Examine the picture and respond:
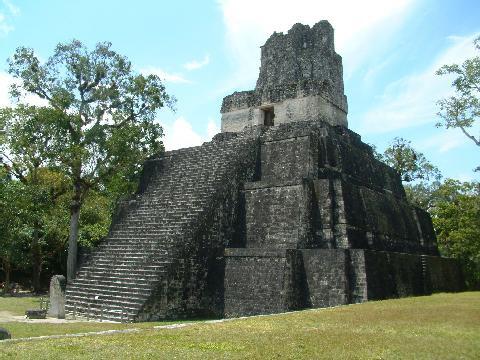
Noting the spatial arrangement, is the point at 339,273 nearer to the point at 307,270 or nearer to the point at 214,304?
the point at 307,270

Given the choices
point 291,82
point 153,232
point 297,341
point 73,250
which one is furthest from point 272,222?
point 73,250

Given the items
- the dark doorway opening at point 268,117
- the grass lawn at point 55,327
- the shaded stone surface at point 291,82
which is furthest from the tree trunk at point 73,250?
the dark doorway opening at point 268,117

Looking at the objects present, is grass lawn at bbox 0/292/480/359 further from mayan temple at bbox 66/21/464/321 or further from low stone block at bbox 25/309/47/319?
low stone block at bbox 25/309/47/319

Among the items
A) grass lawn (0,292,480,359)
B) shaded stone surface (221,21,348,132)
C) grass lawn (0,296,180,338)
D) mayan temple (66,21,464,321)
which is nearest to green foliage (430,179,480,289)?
mayan temple (66,21,464,321)

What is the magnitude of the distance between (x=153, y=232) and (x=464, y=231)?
12.7 meters

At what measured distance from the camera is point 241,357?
16.3 feet

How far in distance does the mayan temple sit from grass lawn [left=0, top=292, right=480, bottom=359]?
279cm

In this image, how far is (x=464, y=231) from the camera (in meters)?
18.5

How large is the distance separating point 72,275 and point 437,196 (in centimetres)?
2176

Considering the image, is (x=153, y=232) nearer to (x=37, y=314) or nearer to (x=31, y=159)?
(x=37, y=314)

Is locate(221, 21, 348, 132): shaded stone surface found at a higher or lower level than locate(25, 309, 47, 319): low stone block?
higher

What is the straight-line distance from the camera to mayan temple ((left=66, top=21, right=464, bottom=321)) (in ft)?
34.9

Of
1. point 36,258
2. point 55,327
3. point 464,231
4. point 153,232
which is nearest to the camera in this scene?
point 55,327

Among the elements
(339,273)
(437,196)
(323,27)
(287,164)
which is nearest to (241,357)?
(339,273)
